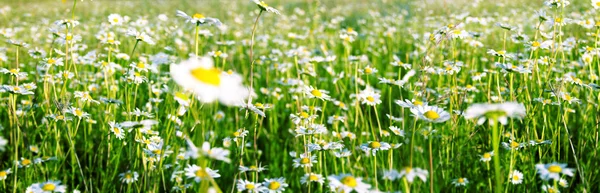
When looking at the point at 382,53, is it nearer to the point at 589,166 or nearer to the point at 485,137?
the point at 485,137

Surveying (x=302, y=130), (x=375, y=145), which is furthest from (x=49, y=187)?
(x=375, y=145)

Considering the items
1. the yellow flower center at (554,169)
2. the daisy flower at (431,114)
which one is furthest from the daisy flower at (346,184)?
the yellow flower center at (554,169)

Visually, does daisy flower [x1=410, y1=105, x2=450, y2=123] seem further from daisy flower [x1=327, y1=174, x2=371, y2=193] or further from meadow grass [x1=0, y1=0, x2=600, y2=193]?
daisy flower [x1=327, y1=174, x2=371, y2=193]

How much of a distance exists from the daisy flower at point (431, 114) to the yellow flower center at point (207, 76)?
598 millimetres

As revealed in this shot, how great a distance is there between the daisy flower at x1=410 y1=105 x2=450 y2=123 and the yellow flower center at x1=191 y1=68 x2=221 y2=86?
60 cm

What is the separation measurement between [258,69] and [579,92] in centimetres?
223

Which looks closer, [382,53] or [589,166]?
[589,166]

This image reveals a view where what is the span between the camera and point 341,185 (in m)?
1.17

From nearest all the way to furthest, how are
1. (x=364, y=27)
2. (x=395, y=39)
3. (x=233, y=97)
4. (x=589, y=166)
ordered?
(x=233, y=97) < (x=589, y=166) < (x=395, y=39) < (x=364, y=27)

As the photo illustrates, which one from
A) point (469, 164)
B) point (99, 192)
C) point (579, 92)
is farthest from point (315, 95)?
point (579, 92)

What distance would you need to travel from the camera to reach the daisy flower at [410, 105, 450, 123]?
119 centimetres

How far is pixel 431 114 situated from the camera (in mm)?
1229

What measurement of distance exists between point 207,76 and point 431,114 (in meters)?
0.66

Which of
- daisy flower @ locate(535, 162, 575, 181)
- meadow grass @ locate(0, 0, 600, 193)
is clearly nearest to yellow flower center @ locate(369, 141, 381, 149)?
meadow grass @ locate(0, 0, 600, 193)
